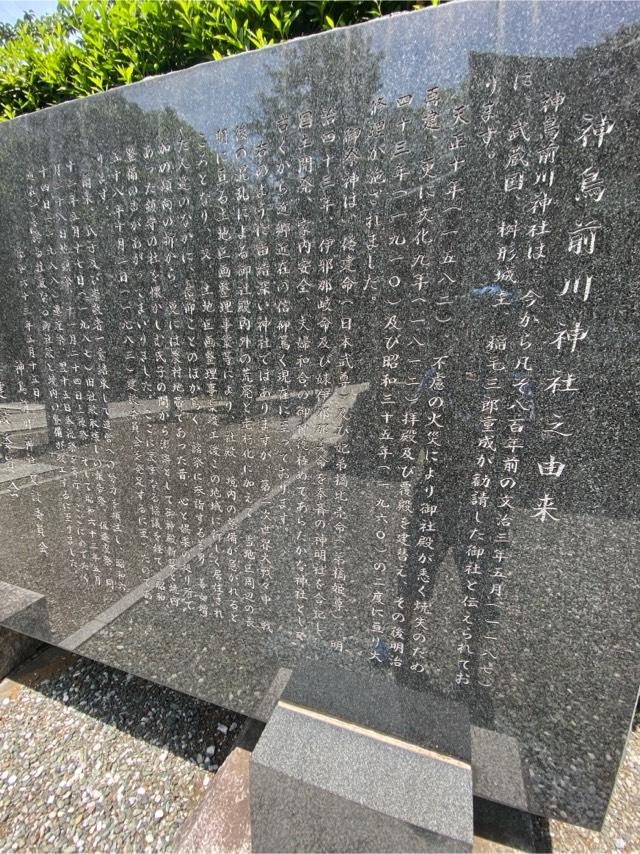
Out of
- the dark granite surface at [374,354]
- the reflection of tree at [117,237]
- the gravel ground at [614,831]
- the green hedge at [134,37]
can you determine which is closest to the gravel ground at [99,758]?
the dark granite surface at [374,354]

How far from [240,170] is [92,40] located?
149cm

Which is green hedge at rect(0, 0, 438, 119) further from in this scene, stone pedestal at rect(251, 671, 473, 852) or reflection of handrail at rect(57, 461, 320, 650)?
stone pedestal at rect(251, 671, 473, 852)

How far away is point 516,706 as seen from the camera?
1922 millimetres

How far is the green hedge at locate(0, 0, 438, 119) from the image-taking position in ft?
6.61

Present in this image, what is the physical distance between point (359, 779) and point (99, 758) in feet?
5.72

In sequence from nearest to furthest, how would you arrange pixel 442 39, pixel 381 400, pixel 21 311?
pixel 442 39
pixel 381 400
pixel 21 311

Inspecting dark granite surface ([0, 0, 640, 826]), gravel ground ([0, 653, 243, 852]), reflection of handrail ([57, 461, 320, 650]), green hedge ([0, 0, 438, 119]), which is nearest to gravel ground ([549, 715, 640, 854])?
dark granite surface ([0, 0, 640, 826])

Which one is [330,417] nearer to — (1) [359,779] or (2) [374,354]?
(2) [374,354]

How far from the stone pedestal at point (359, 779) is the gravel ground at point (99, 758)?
73 cm

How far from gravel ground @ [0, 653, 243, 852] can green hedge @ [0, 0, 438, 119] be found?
3979 mm

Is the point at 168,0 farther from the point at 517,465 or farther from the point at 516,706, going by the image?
the point at 516,706

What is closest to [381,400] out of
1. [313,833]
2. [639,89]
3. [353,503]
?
[353,503]

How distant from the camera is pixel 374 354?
73.1 inches

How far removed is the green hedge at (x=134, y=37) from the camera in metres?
2.01
